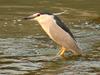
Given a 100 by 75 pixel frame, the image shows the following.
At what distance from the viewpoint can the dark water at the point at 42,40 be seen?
10.5 meters

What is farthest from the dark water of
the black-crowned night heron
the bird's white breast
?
the bird's white breast

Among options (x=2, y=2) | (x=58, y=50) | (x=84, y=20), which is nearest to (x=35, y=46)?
(x=58, y=50)

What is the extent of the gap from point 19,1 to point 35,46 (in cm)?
705

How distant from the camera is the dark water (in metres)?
10.5

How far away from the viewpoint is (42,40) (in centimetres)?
1334

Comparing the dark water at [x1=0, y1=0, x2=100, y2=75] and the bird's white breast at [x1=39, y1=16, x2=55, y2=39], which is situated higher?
the bird's white breast at [x1=39, y1=16, x2=55, y2=39]

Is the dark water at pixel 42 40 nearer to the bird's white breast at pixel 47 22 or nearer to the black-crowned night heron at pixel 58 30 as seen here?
the black-crowned night heron at pixel 58 30

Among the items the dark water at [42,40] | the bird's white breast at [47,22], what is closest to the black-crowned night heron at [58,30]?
the bird's white breast at [47,22]

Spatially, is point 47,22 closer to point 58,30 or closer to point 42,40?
point 58,30

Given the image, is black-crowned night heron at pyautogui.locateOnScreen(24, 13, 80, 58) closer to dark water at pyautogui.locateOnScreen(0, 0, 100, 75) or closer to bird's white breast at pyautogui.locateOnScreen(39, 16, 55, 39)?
bird's white breast at pyautogui.locateOnScreen(39, 16, 55, 39)

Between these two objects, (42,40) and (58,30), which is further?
(42,40)

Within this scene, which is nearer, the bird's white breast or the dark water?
the dark water

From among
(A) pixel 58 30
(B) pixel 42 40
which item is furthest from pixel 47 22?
(B) pixel 42 40

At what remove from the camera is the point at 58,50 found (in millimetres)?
12312
